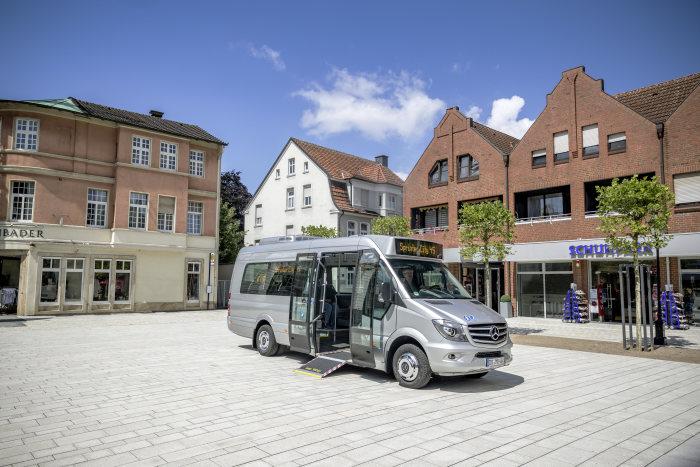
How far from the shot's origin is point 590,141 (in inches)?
927

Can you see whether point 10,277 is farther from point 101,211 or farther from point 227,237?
point 227,237

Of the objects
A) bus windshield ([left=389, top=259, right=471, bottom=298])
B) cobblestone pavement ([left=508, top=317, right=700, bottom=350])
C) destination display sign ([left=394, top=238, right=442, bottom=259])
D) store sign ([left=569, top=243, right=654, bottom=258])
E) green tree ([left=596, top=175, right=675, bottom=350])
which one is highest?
green tree ([left=596, top=175, right=675, bottom=350])

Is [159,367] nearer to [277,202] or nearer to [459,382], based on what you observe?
[459,382]

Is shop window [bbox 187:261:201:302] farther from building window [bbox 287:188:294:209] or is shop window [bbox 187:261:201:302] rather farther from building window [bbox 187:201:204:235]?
building window [bbox 287:188:294:209]

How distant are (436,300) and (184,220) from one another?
2354 cm

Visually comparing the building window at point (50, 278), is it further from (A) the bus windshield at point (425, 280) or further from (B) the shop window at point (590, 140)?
(B) the shop window at point (590, 140)

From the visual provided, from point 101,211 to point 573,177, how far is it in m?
25.0

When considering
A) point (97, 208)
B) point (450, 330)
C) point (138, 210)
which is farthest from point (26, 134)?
point (450, 330)

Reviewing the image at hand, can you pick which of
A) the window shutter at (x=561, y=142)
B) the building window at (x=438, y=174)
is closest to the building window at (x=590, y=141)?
the window shutter at (x=561, y=142)

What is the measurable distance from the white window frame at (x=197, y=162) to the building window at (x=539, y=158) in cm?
1998

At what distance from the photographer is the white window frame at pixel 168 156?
93.8ft

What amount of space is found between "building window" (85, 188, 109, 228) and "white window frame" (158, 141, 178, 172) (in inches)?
144

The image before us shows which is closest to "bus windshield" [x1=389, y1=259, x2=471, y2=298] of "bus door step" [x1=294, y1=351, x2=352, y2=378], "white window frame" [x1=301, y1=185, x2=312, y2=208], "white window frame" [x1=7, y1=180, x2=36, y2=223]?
"bus door step" [x1=294, y1=351, x2=352, y2=378]

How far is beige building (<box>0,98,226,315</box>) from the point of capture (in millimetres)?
24172
